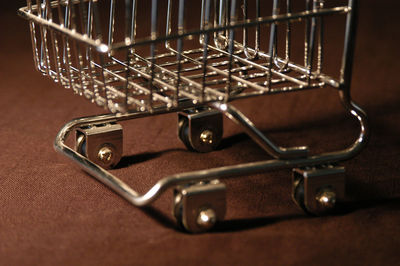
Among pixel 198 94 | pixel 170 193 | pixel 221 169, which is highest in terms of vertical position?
pixel 198 94

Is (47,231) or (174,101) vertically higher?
(174,101)

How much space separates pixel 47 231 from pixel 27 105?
94 cm

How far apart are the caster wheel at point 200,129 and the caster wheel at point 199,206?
0.44 metres

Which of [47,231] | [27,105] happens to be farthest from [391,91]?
[47,231]

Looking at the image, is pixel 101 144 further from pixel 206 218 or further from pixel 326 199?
pixel 326 199

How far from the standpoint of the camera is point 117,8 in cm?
360

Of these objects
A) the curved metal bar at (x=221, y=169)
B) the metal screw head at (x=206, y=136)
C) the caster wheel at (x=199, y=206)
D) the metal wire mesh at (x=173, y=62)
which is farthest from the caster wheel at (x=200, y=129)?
the caster wheel at (x=199, y=206)

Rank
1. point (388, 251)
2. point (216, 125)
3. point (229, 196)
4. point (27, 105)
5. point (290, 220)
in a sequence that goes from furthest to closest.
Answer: point (27, 105)
point (216, 125)
point (229, 196)
point (290, 220)
point (388, 251)

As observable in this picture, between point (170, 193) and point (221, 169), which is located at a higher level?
point (221, 169)

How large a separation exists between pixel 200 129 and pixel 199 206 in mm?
476

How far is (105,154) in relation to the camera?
66.3 inches

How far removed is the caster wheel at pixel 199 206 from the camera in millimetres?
1326

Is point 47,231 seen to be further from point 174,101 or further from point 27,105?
point 27,105

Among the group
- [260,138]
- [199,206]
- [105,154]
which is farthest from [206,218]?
[105,154]
